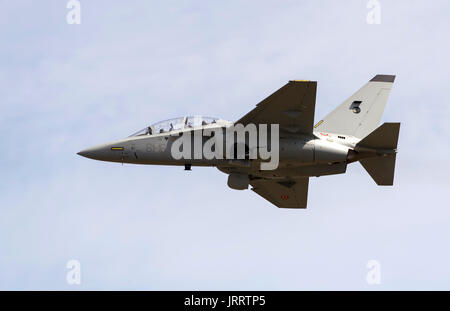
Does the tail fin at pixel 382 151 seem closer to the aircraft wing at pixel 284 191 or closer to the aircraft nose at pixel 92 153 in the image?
the aircraft wing at pixel 284 191

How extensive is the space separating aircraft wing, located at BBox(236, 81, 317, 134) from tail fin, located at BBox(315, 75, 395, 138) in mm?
4313

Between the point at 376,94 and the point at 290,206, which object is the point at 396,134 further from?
the point at 290,206

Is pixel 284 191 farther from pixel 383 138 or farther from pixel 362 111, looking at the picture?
pixel 383 138

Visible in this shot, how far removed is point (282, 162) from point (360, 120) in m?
6.21

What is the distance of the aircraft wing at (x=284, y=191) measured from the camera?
44.3 meters

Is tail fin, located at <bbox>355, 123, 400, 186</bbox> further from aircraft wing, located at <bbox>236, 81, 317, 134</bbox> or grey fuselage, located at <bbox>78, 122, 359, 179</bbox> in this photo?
aircraft wing, located at <bbox>236, 81, 317, 134</bbox>

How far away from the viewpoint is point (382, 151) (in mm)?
38406

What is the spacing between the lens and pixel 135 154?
134 ft

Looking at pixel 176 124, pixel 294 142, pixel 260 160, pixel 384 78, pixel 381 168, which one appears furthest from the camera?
pixel 384 78

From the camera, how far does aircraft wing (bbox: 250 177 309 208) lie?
145 feet

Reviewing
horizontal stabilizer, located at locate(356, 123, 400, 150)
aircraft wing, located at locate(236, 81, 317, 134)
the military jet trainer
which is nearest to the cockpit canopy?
the military jet trainer

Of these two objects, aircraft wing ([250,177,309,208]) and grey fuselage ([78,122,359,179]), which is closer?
grey fuselage ([78,122,359,179])

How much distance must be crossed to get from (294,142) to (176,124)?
6.24 metres

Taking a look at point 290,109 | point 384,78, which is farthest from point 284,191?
point 384,78
